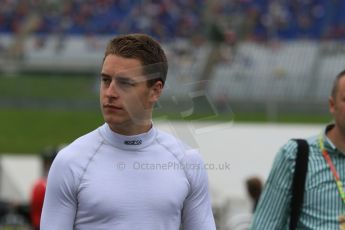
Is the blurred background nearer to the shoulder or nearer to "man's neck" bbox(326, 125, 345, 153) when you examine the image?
"man's neck" bbox(326, 125, 345, 153)

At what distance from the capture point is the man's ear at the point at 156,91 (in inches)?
120

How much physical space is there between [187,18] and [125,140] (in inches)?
982

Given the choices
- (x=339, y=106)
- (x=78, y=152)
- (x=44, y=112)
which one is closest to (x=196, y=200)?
(x=78, y=152)

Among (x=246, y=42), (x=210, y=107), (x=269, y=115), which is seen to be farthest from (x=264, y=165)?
(x=246, y=42)

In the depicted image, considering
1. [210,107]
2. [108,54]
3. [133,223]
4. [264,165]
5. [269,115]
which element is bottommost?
[269,115]

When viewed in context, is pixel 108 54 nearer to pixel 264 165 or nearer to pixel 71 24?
pixel 264 165

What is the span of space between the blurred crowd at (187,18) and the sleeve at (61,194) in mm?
22341

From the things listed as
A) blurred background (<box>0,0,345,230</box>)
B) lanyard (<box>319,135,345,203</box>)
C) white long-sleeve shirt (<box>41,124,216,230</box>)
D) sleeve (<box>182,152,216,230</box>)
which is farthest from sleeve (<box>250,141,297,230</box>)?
A: blurred background (<box>0,0,345,230</box>)

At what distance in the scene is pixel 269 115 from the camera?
861 inches

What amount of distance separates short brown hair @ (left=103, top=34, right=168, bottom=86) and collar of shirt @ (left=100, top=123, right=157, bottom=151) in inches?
6.7

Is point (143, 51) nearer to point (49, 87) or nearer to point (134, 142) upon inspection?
point (134, 142)

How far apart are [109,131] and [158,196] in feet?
0.83

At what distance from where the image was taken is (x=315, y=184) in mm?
4297

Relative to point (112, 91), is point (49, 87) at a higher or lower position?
lower
